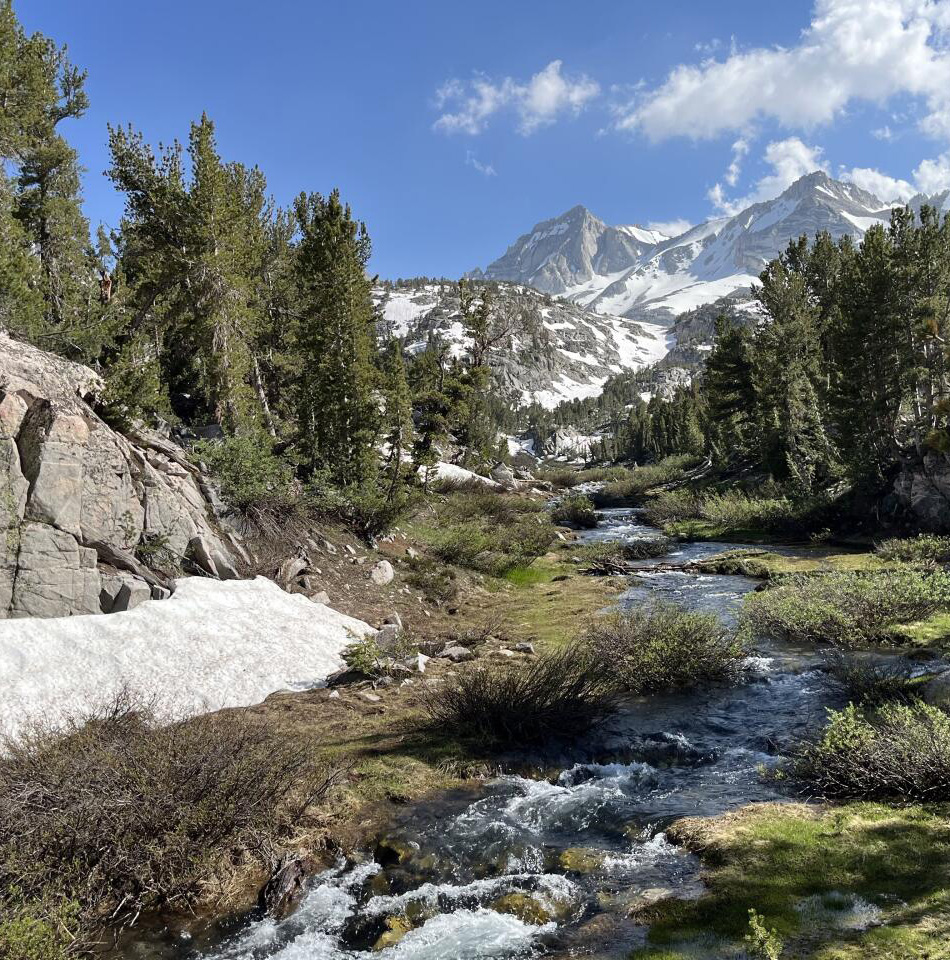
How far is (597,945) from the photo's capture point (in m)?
5.38

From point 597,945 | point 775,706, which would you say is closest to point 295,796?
point 597,945

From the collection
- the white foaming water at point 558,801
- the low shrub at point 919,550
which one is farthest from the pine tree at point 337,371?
the low shrub at point 919,550

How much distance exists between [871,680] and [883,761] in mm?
3680

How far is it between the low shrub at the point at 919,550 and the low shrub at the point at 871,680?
11.6 meters

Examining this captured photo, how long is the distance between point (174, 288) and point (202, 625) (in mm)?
16884

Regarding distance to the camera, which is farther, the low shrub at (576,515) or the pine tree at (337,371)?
the low shrub at (576,515)

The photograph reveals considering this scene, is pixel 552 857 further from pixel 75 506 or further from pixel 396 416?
pixel 396 416

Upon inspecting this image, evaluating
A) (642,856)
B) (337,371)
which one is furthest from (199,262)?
(642,856)

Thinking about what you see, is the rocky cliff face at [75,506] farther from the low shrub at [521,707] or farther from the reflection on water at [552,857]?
the reflection on water at [552,857]

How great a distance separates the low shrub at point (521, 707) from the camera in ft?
32.5

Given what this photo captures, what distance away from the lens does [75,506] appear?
12.7 meters

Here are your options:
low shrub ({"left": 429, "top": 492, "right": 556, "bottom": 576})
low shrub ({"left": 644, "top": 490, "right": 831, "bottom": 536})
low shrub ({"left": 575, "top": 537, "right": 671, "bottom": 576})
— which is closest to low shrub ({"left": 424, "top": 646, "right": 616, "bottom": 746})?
low shrub ({"left": 429, "top": 492, "right": 556, "bottom": 576})

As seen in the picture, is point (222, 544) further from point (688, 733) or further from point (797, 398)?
point (797, 398)

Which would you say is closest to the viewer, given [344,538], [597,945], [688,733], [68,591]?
[597,945]
